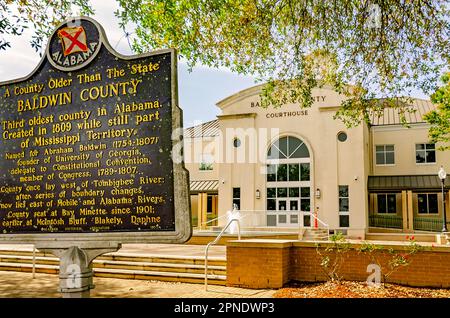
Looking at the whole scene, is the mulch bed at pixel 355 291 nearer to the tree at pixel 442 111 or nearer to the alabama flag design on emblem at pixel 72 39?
the alabama flag design on emblem at pixel 72 39

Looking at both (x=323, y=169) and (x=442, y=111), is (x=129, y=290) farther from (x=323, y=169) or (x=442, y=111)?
(x=323, y=169)

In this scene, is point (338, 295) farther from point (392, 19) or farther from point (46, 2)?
point (46, 2)

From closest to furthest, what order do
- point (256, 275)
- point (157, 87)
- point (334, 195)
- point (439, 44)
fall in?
point (157, 87), point (256, 275), point (439, 44), point (334, 195)

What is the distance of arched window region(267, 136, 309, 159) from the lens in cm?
3131

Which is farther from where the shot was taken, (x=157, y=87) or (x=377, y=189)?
(x=377, y=189)

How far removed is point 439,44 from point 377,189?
22099 mm

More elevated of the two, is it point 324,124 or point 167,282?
point 324,124

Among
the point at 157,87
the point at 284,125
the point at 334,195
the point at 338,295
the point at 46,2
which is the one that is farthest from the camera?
the point at 284,125

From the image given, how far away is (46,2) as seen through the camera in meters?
9.93

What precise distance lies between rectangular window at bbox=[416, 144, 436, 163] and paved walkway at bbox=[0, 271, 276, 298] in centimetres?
2778

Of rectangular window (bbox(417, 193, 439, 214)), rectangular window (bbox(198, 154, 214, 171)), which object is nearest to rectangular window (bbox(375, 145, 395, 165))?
rectangular window (bbox(417, 193, 439, 214))

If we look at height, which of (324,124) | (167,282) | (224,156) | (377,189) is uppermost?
(324,124)

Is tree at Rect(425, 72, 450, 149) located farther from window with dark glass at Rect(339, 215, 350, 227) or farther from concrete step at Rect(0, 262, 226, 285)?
concrete step at Rect(0, 262, 226, 285)

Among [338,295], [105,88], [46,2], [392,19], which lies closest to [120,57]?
[105,88]
